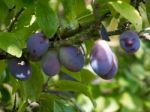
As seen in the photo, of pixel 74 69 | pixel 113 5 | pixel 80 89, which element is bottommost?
pixel 80 89

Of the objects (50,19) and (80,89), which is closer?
(50,19)

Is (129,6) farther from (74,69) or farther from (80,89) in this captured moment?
(80,89)

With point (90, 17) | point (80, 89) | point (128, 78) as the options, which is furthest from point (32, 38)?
point (128, 78)

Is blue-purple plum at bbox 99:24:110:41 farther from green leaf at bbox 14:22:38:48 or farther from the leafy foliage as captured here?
green leaf at bbox 14:22:38:48

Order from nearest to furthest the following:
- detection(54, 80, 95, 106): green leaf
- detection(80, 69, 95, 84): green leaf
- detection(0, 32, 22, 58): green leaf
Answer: detection(0, 32, 22, 58): green leaf → detection(54, 80, 95, 106): green leaf → detection(80, 69, 95, 84): green leaf

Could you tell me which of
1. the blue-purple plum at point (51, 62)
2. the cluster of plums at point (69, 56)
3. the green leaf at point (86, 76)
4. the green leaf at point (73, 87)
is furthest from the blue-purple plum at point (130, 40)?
the green leaf at point (86, 76)

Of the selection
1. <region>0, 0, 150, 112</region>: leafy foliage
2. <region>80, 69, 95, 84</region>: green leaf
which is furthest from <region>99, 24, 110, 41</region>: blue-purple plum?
<region>80, 69, 95, 84</region>: green leaf

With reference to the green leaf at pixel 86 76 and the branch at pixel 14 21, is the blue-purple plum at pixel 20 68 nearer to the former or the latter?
the branch at pixel 14 21
